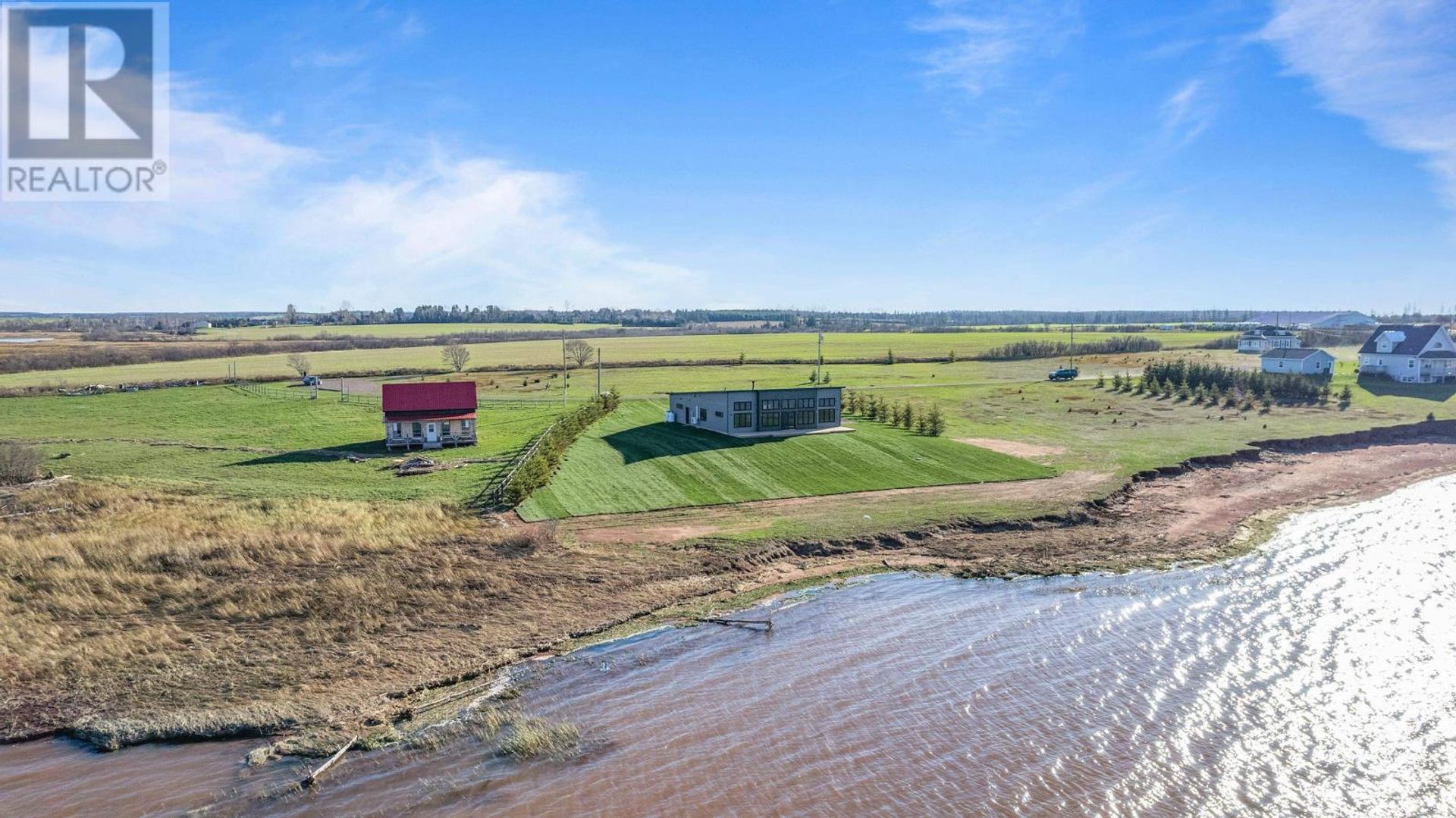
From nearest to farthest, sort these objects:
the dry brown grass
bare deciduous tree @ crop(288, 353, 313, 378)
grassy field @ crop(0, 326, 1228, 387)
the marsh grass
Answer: the marsh grass, the dry brown grass, grassy field @ crop(0, 326, 1228, 387), bare deciduous tree @ crop(288, 353, 313, 378)

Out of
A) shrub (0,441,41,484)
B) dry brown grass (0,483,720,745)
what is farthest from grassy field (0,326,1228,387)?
dry brown grass (0,483,720,745)

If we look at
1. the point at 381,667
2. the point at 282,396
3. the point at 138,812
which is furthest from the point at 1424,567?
the point at 282,396

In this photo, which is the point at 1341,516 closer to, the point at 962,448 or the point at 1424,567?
the point at 1424,567

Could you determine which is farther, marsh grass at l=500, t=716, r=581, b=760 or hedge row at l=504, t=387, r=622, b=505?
hedge row at l=504, t=387, r=622, b=505

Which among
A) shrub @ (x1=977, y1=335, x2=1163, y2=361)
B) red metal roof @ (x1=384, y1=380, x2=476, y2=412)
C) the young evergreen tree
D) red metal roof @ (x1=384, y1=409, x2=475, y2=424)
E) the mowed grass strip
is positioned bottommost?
the mowed grass strip

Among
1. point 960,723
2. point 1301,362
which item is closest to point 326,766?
point 960,723

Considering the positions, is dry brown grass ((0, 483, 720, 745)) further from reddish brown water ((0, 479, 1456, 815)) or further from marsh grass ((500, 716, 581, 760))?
marsh grass ((500, 716, 581, 760))

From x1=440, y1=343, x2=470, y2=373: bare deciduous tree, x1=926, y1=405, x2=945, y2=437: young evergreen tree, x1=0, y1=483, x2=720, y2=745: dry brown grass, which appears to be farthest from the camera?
x1=440, y1=343, x2=470, y2=373: bare deciduous tree
